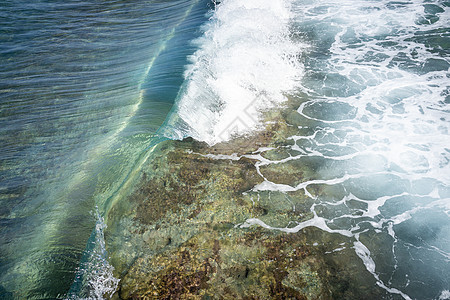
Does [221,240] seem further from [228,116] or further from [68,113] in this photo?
[68,113]

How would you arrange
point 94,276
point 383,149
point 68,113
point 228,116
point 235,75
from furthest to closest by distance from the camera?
point 235,75 < point 68,113 < point 228,116 < point 383,149 < point 94,276

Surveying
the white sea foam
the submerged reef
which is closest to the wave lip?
the white sea foam

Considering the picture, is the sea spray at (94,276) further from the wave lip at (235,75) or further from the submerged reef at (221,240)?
the wave lip at (235,75)

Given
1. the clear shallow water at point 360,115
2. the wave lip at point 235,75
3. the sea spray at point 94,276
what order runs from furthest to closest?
the wave lip at point 235,75 < the clear shallow water at point 360,115 < the sea spray at point 94,276

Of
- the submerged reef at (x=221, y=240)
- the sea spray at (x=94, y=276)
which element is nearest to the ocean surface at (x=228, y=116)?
the sea spray at (x=94, y=276)

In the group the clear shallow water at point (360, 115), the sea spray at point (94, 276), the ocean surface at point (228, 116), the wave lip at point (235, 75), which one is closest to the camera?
the sea spray at point (94, 276)

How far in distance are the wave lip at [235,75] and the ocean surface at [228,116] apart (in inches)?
2.2

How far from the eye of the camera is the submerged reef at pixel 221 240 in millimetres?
4746

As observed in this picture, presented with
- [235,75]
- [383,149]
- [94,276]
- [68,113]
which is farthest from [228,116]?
[94,276]

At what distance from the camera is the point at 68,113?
27.1 ft

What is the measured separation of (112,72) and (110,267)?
7242 millimetres

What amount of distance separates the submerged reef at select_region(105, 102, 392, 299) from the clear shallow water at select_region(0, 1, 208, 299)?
91 cm

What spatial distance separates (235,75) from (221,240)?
5.94 meters

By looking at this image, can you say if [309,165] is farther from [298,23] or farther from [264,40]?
[298,23]
